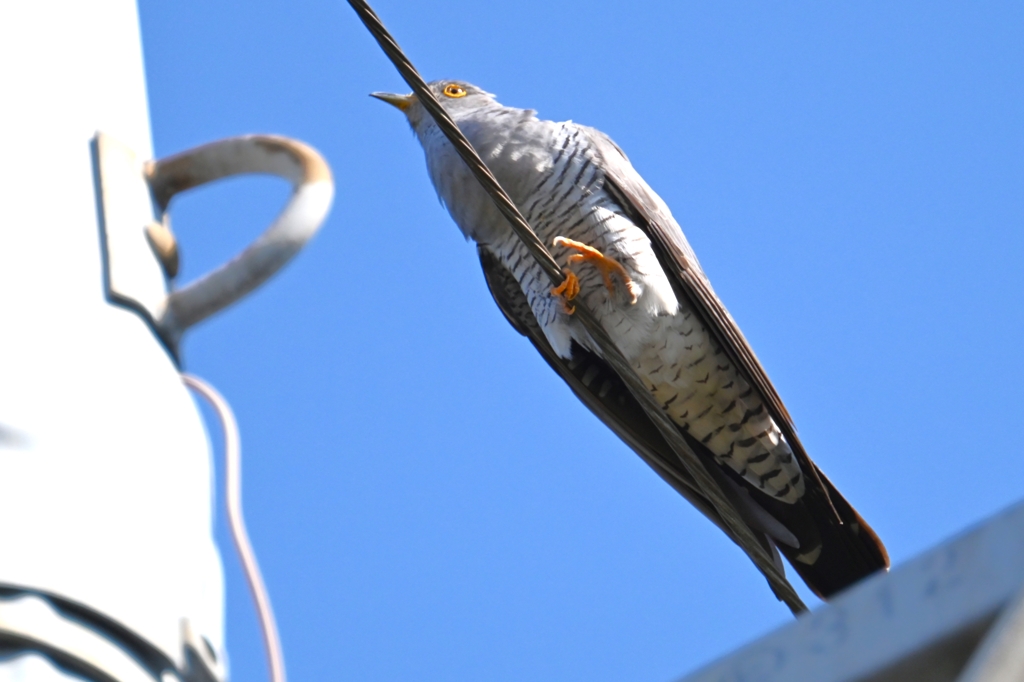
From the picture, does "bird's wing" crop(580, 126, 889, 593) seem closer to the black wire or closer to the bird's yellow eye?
the black wire

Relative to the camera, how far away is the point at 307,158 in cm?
217

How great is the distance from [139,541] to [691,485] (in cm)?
276

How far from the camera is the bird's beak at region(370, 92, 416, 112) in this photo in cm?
535

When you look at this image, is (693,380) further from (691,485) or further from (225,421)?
(225,421)

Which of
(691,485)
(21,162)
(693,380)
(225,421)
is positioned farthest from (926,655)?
(693,380)

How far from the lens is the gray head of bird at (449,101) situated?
5.15 m

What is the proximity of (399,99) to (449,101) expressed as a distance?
0.21 m

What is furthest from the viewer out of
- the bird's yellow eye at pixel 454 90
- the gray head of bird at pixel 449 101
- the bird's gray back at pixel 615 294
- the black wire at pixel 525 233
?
the bird's yellow eye at pixel 454 90

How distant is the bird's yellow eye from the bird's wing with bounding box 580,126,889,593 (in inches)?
39.1

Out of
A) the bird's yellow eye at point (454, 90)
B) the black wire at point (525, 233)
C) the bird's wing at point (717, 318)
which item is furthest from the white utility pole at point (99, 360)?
the bird's yellow eye at point (454, 90)

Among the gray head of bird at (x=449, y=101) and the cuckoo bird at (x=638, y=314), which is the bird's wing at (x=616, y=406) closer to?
the cuckoo bird at (x=638, y=314)

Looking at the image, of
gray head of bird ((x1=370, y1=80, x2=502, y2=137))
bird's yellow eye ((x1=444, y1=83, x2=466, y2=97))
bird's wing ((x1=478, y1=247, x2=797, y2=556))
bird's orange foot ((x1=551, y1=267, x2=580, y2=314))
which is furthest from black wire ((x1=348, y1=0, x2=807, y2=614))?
bird's yellow eye ((x1=444, y1=83, x2=466, y2=97))

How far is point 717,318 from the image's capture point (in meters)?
4.28

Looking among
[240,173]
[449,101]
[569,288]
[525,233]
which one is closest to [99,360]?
[240,173]
